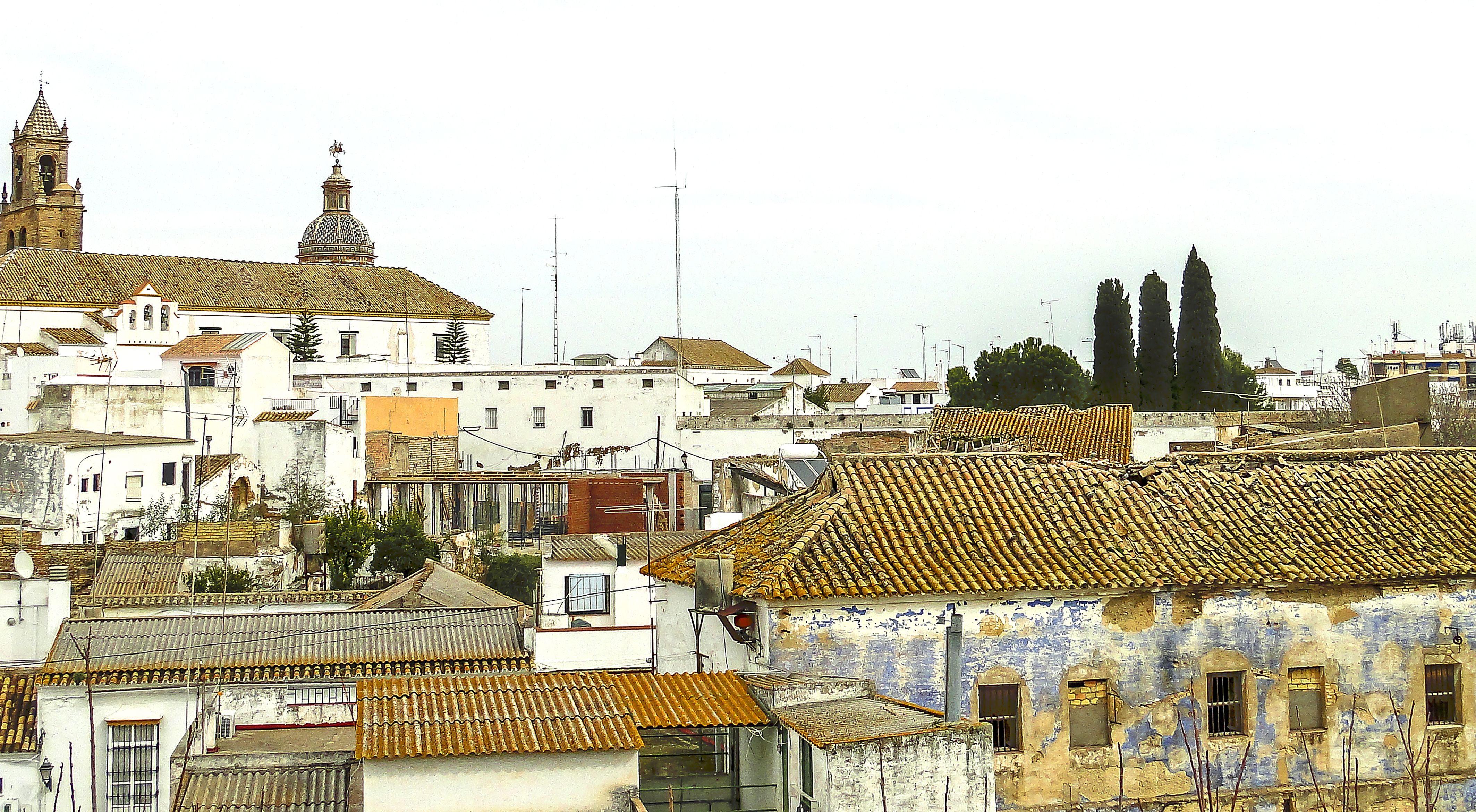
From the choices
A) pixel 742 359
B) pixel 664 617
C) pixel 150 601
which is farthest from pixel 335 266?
pixel 664 617

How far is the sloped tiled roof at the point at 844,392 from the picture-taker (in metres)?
76.4

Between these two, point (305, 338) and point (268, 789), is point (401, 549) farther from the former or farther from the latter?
point (305, 338)

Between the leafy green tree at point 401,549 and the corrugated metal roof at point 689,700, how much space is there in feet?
72.8

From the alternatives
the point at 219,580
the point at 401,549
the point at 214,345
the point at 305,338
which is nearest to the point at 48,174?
the point at 305,338

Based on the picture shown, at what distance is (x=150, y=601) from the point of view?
22.3 m

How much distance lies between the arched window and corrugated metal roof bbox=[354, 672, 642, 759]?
2734 inches

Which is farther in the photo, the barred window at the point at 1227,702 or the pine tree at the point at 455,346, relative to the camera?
the pine tree at the point at 455,346

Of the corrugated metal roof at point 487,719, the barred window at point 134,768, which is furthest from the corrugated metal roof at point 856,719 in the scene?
the barred window at point 134,768

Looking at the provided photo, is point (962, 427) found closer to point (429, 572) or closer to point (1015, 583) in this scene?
point (429, 572)

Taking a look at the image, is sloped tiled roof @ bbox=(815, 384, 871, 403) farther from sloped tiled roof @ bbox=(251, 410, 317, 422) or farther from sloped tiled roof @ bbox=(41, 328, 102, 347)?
sloped tiled roof @ bbox=(251, 410, 317, 422)

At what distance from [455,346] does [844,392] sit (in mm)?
21677

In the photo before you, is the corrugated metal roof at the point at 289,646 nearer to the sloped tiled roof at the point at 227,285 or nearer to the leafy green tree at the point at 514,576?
the leafy green tree at the point at 514,576

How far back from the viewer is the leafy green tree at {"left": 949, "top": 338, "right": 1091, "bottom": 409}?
56.4 m

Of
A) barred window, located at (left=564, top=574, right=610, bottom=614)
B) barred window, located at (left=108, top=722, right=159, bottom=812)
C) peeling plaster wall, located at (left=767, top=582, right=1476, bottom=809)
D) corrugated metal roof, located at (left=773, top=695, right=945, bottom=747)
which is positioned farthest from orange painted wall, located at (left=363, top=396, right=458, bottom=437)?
corrugated metal roof, located at (left=773, top=695, right=945, bottom=747)
